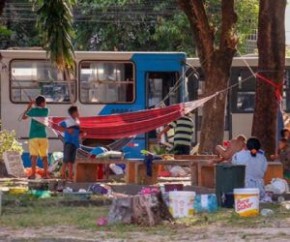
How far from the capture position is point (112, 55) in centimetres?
2173

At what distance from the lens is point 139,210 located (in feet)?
36.8

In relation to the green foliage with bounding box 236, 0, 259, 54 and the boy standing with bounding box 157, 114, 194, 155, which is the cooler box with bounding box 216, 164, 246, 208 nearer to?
the boy standing with bounding box 157, 114, 194, 155

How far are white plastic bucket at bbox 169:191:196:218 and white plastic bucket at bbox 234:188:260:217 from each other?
653mm

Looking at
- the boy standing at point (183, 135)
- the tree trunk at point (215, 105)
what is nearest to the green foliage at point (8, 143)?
the boy standing at point (183, 135)

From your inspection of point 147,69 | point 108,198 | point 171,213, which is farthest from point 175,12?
point 171,213

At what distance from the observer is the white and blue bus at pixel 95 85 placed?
21500 mm

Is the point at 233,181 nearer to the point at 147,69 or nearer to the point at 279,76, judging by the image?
the point at 279,76

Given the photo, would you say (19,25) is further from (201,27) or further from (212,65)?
(212,65)

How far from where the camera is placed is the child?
18016mm

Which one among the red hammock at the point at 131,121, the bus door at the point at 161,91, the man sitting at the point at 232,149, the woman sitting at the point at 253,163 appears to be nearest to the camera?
the woman sitting at the point at 253,163

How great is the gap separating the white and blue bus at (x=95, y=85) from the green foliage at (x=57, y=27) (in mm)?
4248

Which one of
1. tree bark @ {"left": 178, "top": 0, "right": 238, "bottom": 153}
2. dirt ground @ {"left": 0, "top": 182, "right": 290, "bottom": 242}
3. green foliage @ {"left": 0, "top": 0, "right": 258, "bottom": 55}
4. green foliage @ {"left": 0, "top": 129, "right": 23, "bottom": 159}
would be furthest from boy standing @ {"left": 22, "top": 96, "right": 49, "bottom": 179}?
green foliage @ {"left": 0, "top": 0, "right": 258, "bottom": 55}

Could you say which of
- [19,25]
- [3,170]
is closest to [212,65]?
[3,170]

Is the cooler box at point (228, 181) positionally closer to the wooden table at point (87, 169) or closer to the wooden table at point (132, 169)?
the wooden table at point (132, 169)
